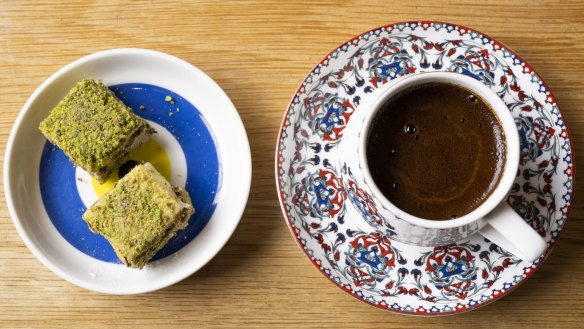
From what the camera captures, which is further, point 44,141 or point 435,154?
point 44,141

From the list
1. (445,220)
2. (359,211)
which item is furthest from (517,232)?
(359,211)

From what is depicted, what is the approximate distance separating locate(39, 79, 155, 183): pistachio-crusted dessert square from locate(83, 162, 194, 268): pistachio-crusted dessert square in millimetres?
74

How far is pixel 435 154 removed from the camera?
1.26 metres

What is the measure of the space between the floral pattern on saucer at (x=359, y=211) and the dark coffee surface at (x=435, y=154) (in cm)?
13

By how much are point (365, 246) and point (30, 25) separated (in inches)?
37.9

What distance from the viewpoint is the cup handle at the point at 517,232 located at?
114 centimetres

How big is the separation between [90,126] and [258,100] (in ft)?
1.30

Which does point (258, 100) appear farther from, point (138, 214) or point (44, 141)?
point (44, 141)

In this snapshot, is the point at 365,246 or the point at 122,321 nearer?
the point at 365,246

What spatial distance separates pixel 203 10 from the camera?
5.06 ft

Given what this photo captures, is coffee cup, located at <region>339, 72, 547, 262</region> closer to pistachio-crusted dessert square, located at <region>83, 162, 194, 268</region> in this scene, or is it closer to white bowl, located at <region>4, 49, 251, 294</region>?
white bowl, located at <region>4, 49, 251, 294</region>

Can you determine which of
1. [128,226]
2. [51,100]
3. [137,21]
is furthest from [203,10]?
[128,226]

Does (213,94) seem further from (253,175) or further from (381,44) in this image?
(381,44)

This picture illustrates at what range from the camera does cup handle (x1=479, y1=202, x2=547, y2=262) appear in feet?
3.74
